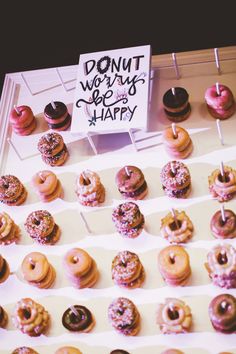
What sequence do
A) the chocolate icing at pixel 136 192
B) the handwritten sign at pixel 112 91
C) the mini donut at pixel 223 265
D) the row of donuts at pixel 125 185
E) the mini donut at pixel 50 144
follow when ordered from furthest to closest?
the mini donut at pixel 50 144 < the handwritten sign at pixel 112 91 < the chocolate icing at pixel 136 192 < the row of donuts at pixel 125 185 < the mini donut at pixel 223 265

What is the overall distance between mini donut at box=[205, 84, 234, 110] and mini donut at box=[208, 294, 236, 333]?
1227 millimetres

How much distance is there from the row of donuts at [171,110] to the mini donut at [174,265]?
957 millimetres

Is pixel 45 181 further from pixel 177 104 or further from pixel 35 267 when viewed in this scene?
pixel 177 104

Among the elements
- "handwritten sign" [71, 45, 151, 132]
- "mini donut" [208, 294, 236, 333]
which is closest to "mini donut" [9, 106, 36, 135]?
"handwritten sign" [71, 45, 151, 132]

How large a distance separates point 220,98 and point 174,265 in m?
1.11

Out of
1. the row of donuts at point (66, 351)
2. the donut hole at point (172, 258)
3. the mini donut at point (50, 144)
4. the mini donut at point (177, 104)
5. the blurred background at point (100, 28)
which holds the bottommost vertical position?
the row of donuts at point (66, 351)

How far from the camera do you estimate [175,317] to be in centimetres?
338

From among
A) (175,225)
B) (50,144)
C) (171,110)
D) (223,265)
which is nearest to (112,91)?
(171,110)

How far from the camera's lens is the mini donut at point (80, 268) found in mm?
3561

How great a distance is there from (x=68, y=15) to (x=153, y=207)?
206 centimetres

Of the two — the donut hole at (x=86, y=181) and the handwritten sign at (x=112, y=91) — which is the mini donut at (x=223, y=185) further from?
the donut hole at (x=86, y=181)

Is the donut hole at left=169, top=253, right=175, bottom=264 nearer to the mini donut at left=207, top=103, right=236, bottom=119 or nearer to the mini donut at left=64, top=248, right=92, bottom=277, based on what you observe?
the mini donut at left=64, top=248, right=92, bottom=277

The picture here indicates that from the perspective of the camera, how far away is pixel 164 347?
3371mm

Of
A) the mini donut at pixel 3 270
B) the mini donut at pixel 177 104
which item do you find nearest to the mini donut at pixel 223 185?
the mini donut at pixel 177 104
